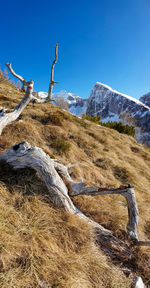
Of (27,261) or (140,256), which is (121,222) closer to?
(140,256)

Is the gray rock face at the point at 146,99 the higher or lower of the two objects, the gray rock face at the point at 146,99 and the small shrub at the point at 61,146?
the higher

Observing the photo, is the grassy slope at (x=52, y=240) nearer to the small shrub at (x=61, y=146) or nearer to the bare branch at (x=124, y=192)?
the bare branch at (x=124, y=192)

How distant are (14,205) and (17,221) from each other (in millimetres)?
412

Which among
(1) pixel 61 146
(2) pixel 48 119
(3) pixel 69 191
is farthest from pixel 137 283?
(2) pixel 48 119

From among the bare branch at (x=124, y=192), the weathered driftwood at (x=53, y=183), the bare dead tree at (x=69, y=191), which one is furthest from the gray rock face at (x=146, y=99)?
the weathered driftwood at (x=53, y=183)

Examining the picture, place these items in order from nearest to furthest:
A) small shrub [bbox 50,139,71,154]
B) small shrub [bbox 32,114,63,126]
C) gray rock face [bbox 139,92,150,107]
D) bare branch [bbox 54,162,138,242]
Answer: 1. bare branch [bbox 54,162,138,242]
2. small shrub [bbox 50,139,71,154]
3. small shrub [bbox 32,114,63,126]
4. gray rock face [bbox 139,92,150,107]

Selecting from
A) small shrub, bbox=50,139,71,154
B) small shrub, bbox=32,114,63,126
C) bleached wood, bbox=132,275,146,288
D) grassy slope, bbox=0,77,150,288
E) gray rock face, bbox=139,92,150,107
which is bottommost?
bleached wood, bbox=132,275,146,288

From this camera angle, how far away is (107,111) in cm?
19012

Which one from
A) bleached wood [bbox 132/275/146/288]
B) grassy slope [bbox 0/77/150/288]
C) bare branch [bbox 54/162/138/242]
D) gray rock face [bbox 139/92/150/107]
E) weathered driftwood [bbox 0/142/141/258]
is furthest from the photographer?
gray rock face [bbox 139/92/150/107]

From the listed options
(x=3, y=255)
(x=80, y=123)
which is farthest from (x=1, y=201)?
(x=80, y=123)

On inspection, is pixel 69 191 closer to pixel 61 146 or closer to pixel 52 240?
pixel 52 240

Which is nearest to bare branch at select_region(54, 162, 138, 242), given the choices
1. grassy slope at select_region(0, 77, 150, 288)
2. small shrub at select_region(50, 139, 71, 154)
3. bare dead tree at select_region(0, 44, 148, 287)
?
bare dead tree at select_region(0, 44, 148, 287)

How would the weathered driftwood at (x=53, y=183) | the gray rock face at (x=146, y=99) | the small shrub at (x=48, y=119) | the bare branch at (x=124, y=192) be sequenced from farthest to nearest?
the gray rock face at (x=146, y=99)
the small shrub at (x=48, y=119)
the bare branch at (x=124, y=192)
the weathered driftwood at (x=53, y=183)

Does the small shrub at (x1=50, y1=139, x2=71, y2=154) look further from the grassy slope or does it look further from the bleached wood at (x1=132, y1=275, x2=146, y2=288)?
the bleached wood at (x1=132, y1=275, x2=146, y2=288)
